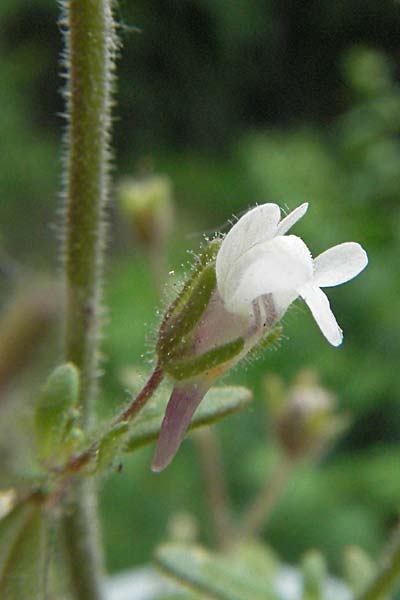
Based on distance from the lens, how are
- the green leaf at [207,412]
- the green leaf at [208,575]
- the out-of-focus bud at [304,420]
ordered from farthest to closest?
the out-of-focus bud at [304,420] → the green leaf at [208,575] → the green leaf at [207,412]

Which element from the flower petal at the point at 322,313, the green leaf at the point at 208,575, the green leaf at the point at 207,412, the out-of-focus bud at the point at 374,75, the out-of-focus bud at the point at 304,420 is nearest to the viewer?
the flower petal at the point at 322,313

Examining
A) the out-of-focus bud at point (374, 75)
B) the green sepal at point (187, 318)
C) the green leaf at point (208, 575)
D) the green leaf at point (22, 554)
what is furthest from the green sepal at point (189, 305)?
the out-of-focus bud at point (374, 75)

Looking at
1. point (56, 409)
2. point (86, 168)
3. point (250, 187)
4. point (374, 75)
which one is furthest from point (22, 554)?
point (250, 187)

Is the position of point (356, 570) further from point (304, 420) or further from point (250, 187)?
point (250, 187)

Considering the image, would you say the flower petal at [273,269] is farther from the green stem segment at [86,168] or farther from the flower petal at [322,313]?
the green stem segment at [86,168]

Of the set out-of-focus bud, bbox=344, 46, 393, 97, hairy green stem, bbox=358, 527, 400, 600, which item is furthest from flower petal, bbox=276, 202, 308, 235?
out-of-focus bud, bbox=344, 46, 393, 97

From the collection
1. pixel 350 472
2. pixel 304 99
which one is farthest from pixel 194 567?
pixel 304 99

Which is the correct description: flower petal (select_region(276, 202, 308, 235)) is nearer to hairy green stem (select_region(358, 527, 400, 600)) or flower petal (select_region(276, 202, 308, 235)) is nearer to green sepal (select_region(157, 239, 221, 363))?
green sepal (select_region(157, 239, 221, 363))

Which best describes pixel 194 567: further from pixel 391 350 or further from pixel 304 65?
pixel 304 65
